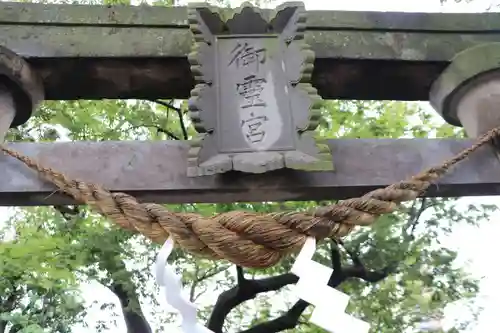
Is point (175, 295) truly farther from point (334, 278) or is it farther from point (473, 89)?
point (334, 278)

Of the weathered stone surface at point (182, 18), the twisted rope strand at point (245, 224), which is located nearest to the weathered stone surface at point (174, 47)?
the weathered stone surface at point (182, 18)

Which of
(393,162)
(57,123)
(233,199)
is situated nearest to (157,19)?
(233,199)

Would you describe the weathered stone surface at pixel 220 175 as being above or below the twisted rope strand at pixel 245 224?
above

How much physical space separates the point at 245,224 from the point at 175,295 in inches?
10.4

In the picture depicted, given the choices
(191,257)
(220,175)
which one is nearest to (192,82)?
(220,175)

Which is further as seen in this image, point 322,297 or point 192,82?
point 192,82

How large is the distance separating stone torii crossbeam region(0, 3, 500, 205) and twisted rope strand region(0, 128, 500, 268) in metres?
0.36

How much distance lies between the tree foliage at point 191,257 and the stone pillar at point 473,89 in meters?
1.82

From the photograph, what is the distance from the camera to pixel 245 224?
4.75 feet

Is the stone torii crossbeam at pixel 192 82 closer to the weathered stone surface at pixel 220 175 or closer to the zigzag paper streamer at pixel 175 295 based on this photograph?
the weathered stone surface at pixel 220 175

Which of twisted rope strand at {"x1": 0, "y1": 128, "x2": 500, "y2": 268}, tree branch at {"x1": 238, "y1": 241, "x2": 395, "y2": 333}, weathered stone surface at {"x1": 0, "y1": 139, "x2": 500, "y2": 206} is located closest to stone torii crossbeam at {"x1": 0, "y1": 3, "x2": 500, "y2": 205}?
weathered stone surface at {"x1": 0, "y1": 139, "x2": 500, "y2": 206}

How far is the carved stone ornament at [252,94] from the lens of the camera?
5.97ft

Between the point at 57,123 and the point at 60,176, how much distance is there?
3.20 meters

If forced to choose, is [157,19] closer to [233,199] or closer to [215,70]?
[215,70]
